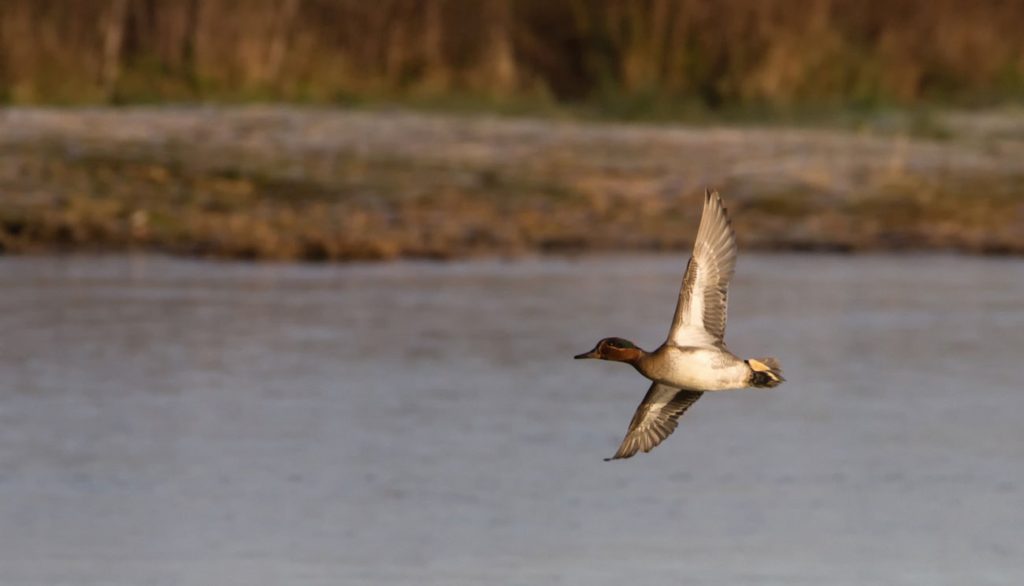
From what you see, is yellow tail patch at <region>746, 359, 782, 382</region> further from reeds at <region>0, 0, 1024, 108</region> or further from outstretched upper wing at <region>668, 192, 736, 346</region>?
reeds at <region>0, 0, 1024, 108</region>

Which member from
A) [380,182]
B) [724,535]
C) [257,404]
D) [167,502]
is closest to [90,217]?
[380,182]

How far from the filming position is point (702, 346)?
740cm

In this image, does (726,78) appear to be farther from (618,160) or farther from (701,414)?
(701,414)

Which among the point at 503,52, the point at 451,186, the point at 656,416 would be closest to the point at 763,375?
the point at 656,416

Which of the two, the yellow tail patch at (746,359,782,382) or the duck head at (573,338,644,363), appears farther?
the duck head at (573,338,644,363)

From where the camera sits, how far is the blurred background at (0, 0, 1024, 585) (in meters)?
8.31

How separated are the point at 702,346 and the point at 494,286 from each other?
7.38 meters

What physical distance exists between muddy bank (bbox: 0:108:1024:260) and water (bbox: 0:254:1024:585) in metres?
1.06

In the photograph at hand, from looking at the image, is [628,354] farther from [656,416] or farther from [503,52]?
[503,52]

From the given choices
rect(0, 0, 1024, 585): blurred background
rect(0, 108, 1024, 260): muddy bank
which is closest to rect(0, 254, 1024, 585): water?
rect(0, 0, 1024, 585): blurred background

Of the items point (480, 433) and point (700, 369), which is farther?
point (480, 433)

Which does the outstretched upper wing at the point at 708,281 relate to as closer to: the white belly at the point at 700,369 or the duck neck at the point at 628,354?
the white belly at the point at 700,369

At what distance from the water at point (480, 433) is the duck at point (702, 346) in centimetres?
67

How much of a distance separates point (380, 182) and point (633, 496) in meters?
8.91
